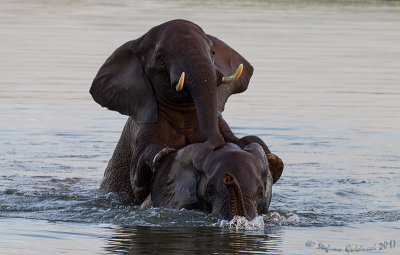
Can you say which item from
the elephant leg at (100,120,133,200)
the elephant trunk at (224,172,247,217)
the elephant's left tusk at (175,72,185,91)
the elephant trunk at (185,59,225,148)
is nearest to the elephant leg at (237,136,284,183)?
the elephant trunk at (185,59,225,148)

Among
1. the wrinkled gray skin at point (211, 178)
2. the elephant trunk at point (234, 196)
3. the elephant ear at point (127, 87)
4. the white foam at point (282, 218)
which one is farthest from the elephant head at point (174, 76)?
the white foam at point (282, 218)

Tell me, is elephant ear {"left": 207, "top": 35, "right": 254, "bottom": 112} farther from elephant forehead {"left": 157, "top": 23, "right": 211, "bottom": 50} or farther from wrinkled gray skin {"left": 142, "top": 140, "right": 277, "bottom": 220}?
wrinkled gray skin {"left": 142, "top": 140, "right": 277, "bottom": 220}

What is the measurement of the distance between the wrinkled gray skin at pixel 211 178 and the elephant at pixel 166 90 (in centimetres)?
17

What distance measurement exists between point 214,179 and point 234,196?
341mm

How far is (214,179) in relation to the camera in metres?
10.5

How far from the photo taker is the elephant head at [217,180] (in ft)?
34.2

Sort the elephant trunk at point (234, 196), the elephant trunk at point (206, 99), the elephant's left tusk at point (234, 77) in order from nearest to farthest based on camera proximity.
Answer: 1. the elephant trunk at point (234, 196)
2. the elephant trunk at point (206, 99)
3. the elephant's left tusk at point (234, 77)

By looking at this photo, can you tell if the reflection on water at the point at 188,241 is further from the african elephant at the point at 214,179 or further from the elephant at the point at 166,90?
the elephant at the point at 166,90

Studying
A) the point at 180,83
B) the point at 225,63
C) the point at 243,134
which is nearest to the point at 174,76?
the point at 180,83

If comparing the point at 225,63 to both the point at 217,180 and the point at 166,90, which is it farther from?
the point at 217,180

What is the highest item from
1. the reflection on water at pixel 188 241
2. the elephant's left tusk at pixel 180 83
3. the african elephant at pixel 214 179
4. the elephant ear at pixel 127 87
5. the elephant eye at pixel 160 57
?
the elephant eye at pixel 160 57

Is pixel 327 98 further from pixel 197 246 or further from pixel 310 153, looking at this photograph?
pixel 197 246

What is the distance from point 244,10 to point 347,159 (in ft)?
87.3

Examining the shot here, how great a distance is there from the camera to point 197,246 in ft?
32.9
